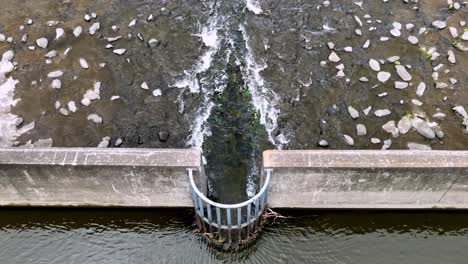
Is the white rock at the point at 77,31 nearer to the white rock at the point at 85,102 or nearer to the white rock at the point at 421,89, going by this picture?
the white rock at the point at 85,102

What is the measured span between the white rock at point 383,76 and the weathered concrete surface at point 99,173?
4978 mm

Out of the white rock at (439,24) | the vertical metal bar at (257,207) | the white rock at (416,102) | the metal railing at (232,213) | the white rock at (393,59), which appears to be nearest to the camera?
the metal railing at (232,213)

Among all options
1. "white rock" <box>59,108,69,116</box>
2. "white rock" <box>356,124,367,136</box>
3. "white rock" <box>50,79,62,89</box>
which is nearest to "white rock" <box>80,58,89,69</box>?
"white rock" <box>50,79,62,89</box>

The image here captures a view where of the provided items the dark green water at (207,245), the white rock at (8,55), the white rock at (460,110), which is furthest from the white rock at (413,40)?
the white rock at (8,55)

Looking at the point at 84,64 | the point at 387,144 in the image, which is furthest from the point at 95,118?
the point at 387,144

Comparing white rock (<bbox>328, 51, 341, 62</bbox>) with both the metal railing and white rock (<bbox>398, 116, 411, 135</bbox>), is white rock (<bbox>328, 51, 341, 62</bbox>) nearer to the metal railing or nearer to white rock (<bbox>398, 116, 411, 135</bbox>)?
white rock (<bbox>398, 116, 411, 135</bbox>)

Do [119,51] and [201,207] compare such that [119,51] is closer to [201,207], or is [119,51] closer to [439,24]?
[201,207]

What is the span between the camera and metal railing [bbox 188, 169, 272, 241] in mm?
7141

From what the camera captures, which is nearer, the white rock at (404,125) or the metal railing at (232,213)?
the metal railing at (232,213)

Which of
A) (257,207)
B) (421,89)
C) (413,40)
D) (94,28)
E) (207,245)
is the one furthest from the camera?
(94,28)

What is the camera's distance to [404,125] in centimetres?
923

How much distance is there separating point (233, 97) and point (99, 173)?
3.73 metres

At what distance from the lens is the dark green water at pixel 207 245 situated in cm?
790

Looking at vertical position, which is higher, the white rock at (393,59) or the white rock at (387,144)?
the white rock at (393,59)
